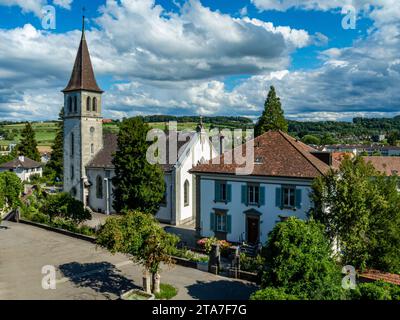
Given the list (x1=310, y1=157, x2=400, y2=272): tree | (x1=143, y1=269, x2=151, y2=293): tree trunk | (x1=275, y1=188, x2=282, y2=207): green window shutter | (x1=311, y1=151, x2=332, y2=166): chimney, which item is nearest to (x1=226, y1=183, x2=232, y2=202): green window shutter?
(x1=275, y1=188, x2=282, y2=207): green window shutter

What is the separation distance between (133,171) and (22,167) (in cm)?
5162

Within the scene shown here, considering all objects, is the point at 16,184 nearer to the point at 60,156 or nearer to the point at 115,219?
the point at 115,219

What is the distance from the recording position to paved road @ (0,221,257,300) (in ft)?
65.1

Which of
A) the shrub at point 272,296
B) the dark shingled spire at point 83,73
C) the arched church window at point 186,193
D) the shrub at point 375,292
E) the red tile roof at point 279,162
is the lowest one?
the shrub at point 375,292

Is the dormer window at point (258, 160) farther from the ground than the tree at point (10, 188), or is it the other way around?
the dormer window at point (258, 160)

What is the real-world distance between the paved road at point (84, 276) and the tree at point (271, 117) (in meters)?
27.5

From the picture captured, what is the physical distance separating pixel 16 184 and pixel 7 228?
17.7ft

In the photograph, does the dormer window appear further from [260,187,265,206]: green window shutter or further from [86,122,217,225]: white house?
[86,122,217,225]: white house

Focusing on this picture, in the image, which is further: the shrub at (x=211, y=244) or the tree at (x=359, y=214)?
the shrub at (x=211, y=244)

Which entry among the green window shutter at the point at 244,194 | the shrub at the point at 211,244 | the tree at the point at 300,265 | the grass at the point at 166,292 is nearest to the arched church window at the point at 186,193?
the shrub at the point at 211,244

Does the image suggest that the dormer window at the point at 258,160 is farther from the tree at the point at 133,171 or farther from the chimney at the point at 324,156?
the tree at the point at 133,171

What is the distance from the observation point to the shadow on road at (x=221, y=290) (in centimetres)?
1955

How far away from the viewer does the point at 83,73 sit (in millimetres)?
44750
